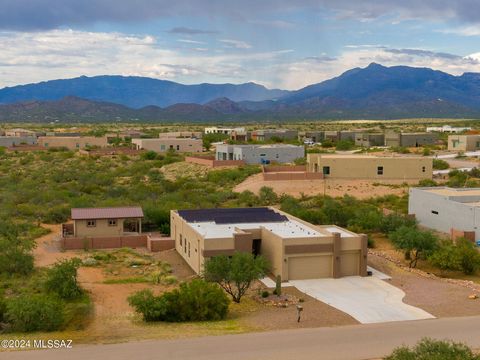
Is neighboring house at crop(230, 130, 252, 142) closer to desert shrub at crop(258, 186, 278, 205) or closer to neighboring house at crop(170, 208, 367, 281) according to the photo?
desert shrub at crop(258, 186, 278, 205)

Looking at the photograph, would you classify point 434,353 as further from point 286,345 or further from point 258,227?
point 258,227

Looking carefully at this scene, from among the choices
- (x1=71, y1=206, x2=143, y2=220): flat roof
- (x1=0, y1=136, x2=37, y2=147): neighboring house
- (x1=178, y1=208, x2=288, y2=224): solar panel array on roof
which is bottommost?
(x1=71, y1=206, x2=143, y2=220): flat roof

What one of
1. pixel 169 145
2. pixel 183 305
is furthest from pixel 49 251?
pixel 169 145

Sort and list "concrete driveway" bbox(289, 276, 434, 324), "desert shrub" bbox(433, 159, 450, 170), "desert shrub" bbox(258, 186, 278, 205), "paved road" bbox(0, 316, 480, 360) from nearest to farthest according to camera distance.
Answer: "paved road" bbox(0, 316, 480, 360)
"concrete driveway" bbox(289, 276, 434, 324)
"desert shrub" bbox(258, 186, 278, 205)
"desert shrub" bbox(433, 159, 450, 170)

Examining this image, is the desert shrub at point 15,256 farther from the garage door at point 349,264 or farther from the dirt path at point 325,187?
the dirt path at point 325,187

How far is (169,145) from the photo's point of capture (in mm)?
97500

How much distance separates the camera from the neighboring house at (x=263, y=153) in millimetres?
77875

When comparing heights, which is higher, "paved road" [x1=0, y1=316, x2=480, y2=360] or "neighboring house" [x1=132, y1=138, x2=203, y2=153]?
"neighboring house" [x1=132, y1=138, x2=203, y2=153]

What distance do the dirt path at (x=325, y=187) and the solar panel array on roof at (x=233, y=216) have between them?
63.0ft

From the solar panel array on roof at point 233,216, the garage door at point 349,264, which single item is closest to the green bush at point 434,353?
the garage door at point 349,264

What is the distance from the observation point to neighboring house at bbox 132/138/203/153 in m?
97.2

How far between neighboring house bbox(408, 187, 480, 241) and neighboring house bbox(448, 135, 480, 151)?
51598mm

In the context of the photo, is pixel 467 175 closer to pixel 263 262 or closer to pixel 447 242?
pixel 447 242

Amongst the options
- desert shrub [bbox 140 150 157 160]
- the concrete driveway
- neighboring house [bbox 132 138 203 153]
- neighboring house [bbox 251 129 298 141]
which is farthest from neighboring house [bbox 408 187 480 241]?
neighboring house [bbox 251 129 298 141]
